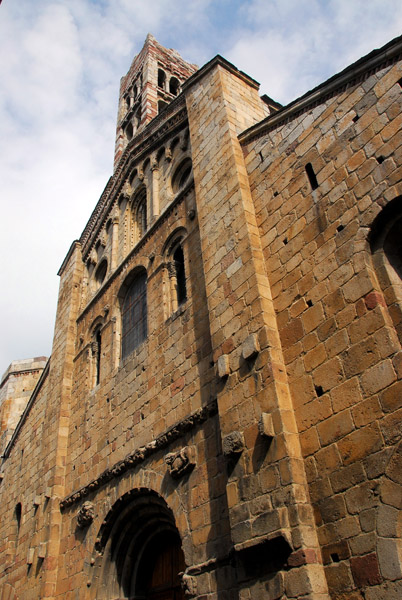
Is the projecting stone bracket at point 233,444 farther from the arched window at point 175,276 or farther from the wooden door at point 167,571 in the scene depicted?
the arched window at point 175,276

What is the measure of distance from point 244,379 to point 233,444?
805mm

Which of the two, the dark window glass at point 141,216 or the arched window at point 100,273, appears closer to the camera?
the dark window glass at point 141,216

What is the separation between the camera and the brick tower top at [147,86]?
20.6m

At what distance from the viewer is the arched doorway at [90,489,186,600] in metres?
8.17

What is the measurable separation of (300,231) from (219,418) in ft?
8.85

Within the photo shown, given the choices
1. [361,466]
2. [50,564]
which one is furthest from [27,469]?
[361,466]

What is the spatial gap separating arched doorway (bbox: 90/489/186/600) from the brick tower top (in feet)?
48.7

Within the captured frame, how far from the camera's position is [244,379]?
6.39 metres

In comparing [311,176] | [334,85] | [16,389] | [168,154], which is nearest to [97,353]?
[168,154]

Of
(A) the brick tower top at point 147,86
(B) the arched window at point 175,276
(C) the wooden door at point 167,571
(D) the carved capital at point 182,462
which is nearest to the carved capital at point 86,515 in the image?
(C) the wooden door at point 167,571

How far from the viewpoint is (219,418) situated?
6695 millimetres

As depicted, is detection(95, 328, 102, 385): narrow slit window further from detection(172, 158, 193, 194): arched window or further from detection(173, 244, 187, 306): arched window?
detection(172, 158, 193, 194): arched window

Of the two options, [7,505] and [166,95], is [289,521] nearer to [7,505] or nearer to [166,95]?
[7,505]

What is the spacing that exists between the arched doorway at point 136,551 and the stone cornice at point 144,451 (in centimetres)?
48
